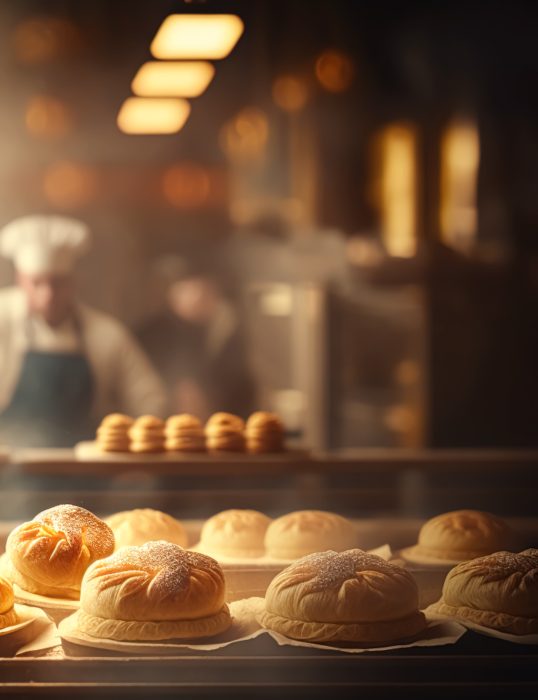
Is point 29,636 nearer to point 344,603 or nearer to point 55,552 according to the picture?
point 55,552

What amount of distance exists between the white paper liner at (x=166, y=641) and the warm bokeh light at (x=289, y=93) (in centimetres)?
346

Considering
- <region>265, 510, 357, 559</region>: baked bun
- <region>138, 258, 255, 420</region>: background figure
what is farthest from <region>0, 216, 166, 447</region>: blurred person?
<region>265, 510, 357, 559</region>: baked bun

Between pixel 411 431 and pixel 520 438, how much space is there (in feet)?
1.64

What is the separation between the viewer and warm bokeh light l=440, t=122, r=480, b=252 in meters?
4.49

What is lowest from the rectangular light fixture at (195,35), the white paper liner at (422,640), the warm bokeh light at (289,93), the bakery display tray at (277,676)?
the bakery display tray at (277,676)

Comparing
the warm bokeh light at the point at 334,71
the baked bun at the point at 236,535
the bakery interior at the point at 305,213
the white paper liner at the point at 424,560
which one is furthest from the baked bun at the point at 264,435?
the warm bokeh light at the point at 334,71

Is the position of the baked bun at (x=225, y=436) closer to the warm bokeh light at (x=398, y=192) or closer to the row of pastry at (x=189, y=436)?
the row of pastry at (x=189, y=436)

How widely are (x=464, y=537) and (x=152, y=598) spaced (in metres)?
0.68

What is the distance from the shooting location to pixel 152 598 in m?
1.33

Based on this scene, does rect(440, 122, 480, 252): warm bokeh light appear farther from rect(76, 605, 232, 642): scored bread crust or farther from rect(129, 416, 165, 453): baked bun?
rect(76, 605, 232, 642): scored bread crust

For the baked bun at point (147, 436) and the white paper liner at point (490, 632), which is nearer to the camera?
the white paper liner at point (490, 632)

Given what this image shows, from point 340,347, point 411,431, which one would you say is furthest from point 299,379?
point 411,431

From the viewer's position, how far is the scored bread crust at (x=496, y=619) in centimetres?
137

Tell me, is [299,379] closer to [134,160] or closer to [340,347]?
[340,347]
